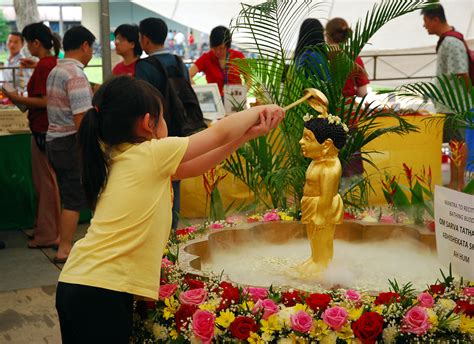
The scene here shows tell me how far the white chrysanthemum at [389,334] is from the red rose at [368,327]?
0.10 ft

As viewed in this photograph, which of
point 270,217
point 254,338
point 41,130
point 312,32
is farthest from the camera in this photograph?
point 41,130

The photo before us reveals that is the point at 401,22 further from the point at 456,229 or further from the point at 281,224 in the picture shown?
the point at 456,229

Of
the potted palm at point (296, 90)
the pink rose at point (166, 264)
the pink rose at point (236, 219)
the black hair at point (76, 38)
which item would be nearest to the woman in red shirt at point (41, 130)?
the black hair at point (76, 38)

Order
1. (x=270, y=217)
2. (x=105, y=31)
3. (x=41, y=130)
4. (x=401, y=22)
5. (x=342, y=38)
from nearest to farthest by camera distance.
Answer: (x=270, y=217)
(x=41, y=130)
(x=105, y=31)
(x=342, y=38)
(x=401, y=22)

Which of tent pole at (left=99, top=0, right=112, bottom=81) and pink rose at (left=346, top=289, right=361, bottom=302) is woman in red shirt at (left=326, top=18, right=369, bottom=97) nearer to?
tent pole at (left=99, top=0, right=112, bottom=81)

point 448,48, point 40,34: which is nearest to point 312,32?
point 448,48

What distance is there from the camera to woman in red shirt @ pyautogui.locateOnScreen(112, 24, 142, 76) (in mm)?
5777

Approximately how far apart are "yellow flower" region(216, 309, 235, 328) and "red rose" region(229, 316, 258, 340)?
0.04 feet

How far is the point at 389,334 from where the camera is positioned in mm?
2332

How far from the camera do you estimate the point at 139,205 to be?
7.36ft

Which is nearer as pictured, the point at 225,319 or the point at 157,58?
the point at 225,319

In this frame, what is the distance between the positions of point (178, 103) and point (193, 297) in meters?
2.46

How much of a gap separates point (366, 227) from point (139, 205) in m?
1.36

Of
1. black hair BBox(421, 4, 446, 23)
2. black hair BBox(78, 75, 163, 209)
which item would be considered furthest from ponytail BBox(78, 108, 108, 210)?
black hair BBox(421, 4, 446, 23)
